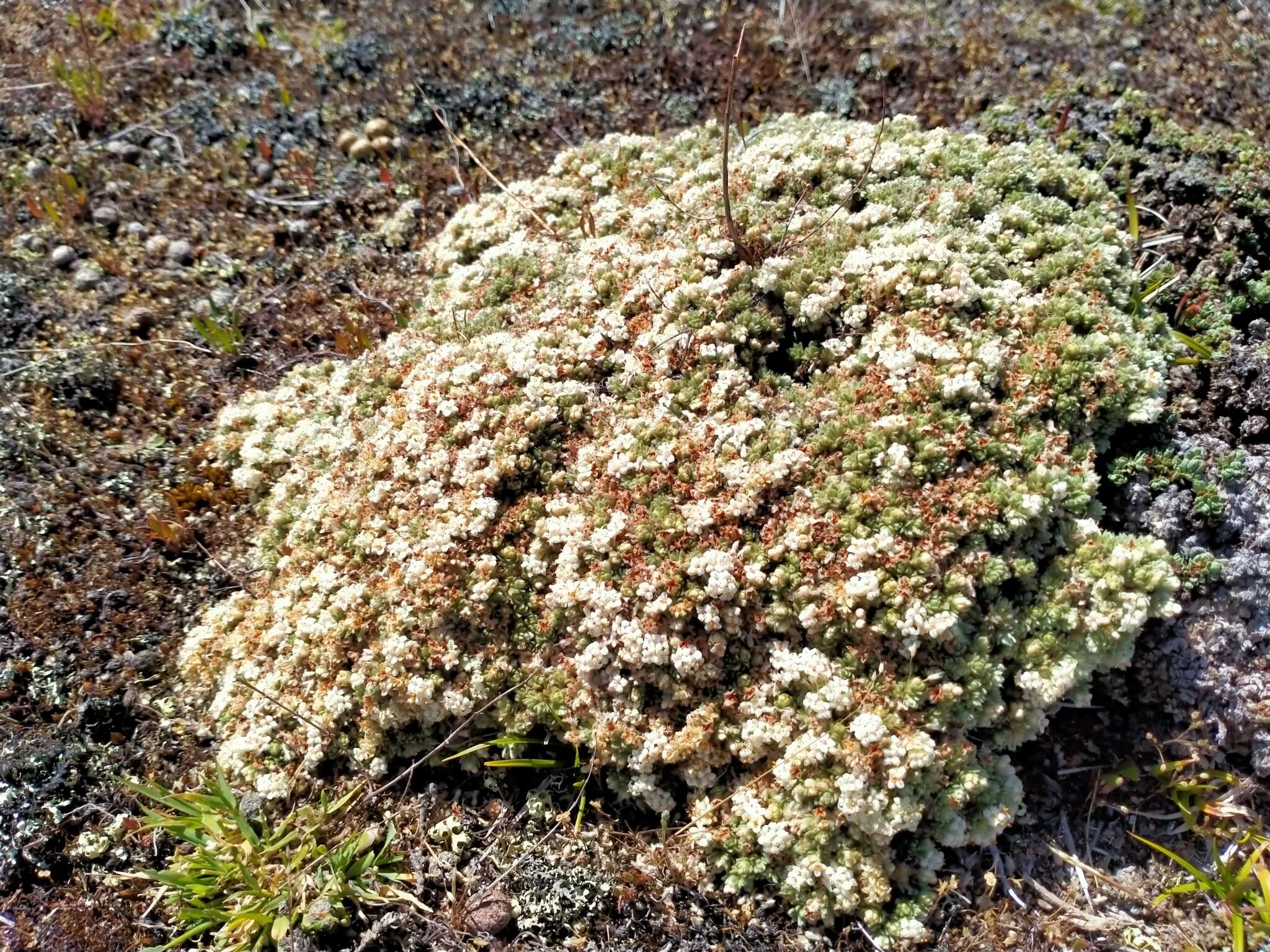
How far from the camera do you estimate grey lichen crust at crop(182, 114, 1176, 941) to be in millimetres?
4008

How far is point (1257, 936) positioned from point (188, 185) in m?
7.64

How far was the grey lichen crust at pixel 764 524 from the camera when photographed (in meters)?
4.01

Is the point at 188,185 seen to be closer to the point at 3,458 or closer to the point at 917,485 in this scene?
the point at 3,458

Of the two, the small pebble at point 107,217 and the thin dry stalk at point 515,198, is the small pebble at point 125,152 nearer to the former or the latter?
the small pebble at point 107,217

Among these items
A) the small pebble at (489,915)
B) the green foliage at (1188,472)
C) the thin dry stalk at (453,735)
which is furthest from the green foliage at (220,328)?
the green foliage at (1188,472)

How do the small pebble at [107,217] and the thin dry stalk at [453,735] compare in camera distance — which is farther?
the small pebble at [107,217]

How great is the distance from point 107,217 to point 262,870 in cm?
477

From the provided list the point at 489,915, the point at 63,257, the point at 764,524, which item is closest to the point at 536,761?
the point at 489,915

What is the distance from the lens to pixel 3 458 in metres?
5.44

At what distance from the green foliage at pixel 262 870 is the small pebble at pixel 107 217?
4131 mm

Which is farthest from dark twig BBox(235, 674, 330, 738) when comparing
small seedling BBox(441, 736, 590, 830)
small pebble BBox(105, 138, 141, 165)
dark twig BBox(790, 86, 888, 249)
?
small pebble BBox(105, 138, 141, 165)

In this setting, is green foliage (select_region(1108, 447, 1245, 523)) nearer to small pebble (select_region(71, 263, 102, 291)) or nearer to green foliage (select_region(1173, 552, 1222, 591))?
green foliage (select_region(1173, 552, 1222, 591))

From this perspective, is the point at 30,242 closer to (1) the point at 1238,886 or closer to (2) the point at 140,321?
(2) the point at 140,321

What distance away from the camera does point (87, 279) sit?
243 inches
